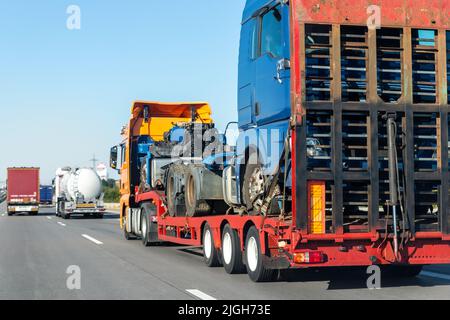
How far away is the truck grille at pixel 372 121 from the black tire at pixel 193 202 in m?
4.63

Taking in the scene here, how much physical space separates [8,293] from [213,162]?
478cm

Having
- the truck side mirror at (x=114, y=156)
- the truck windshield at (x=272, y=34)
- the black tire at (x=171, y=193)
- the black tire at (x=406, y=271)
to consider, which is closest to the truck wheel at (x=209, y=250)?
the black tire at (x=171, y=193)

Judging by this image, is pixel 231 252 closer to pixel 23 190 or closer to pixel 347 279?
pixel 347 279

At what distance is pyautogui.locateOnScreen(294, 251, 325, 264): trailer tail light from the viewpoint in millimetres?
8984

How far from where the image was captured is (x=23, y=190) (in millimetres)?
48969

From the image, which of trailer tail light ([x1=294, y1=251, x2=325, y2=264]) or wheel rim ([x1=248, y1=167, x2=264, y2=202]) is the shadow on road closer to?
trailer tail light ([x1=294, y1=251, x2=325, y2=264])

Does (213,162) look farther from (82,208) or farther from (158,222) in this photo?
(82,208)

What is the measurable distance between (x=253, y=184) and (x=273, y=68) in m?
1.90

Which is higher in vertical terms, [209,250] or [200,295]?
[209,250]

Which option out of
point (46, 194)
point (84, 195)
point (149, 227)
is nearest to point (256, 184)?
point (149, 227)

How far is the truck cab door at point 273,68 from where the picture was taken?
378 inches

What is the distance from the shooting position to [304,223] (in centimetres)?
899

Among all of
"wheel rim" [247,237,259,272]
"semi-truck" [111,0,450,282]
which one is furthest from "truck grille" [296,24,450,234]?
"wheel rim" [247,237,259,272]
